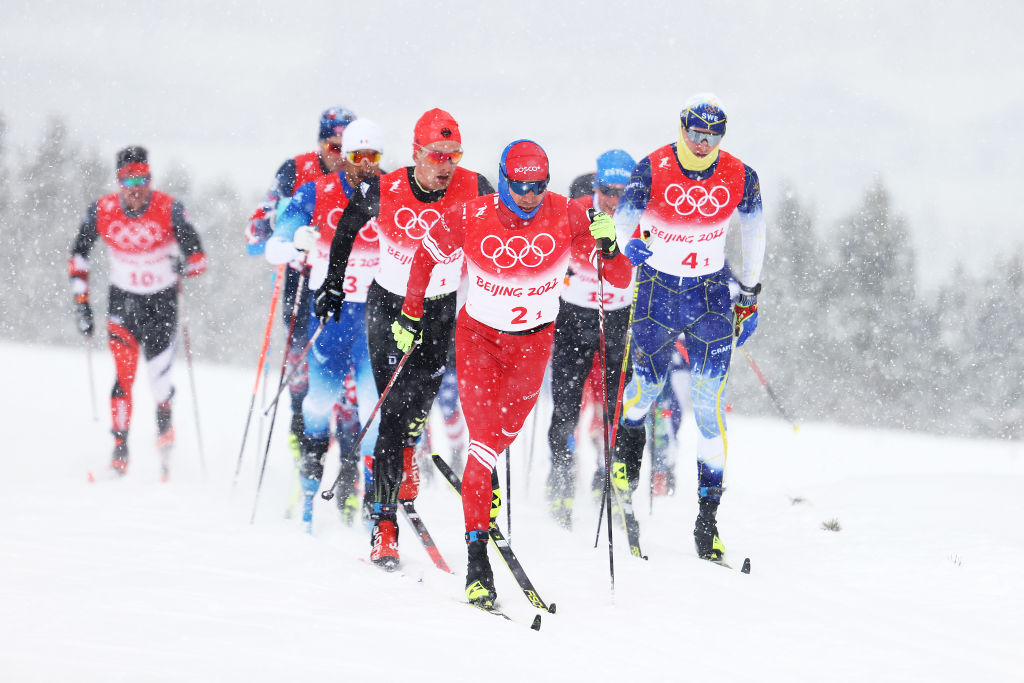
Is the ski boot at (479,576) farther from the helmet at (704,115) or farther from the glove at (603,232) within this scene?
the helmet at (704,115)

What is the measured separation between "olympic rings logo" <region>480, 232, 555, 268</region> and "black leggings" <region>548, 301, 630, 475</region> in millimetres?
2350

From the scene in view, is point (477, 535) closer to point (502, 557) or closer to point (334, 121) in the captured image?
point (502, 557)

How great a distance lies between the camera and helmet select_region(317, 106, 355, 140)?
22.8 ft

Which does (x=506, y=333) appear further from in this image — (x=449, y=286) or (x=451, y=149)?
(x=451, y=149)

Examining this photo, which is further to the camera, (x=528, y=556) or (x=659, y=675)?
(x=528, y=556)

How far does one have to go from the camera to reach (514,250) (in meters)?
4.54

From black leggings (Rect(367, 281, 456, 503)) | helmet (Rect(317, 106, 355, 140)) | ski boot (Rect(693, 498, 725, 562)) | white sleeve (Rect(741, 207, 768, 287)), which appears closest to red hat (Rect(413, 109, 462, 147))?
black leggings (Rect(367, 281, 456, 503))

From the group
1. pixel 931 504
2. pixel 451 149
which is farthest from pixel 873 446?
pixel 451 149

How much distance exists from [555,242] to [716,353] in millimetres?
1610

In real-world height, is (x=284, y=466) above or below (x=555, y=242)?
below

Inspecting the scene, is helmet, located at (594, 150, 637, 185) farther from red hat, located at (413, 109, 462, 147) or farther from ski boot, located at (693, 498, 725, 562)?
ski boot, located at (693, 498, 725, 562)

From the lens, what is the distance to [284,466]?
344 inches

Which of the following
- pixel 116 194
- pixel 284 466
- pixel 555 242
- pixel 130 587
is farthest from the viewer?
pixel 284 466

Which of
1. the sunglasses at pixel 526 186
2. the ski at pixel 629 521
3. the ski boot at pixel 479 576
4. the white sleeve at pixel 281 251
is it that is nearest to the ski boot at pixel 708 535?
the ski at pixel 629 521
